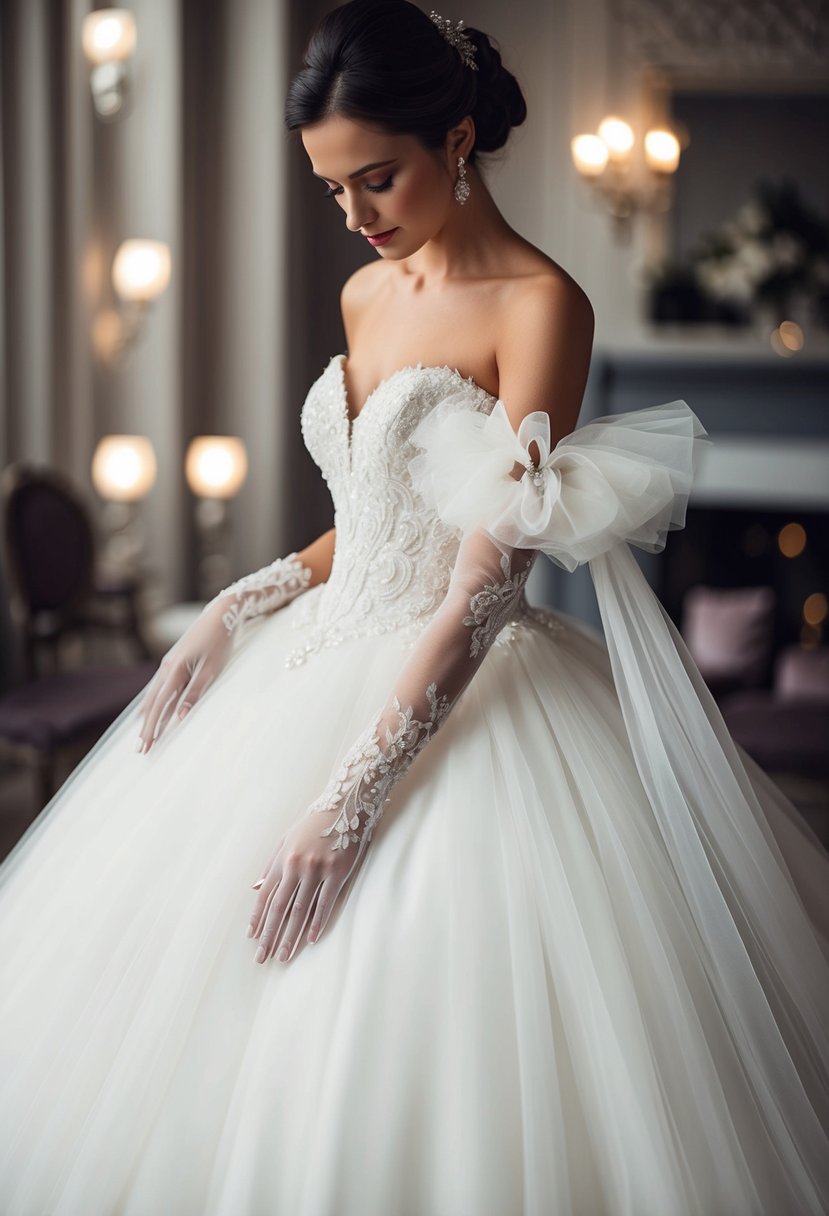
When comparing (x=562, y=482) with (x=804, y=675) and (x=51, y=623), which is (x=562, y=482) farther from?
(x=804, y=675)

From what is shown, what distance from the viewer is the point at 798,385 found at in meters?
5.02

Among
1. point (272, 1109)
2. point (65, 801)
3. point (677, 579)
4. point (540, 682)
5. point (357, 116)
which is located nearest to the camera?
point (272, 1109)

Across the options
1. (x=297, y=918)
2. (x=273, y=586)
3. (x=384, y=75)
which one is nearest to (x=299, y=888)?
(x=297, y=918)

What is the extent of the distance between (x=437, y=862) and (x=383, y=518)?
0.49 meters

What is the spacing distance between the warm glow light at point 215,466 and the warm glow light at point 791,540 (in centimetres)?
250

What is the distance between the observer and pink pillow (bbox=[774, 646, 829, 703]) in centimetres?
417

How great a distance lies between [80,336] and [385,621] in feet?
11.0

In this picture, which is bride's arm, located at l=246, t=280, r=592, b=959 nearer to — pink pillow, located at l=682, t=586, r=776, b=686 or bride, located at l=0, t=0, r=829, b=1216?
bride, located at l=0, t=0, r=829, b=1216

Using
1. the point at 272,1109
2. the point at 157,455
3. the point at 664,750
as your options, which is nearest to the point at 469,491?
the point at 664,750

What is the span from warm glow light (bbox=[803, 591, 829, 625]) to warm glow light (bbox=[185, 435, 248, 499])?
2624mm

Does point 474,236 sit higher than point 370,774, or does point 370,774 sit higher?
point 474,236

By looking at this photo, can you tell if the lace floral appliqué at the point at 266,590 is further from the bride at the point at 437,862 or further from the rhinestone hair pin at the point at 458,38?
the rhinestone hair pin at the point at 458,38

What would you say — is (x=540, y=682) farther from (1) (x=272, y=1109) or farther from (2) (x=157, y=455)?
(2) (x=157, y=455)

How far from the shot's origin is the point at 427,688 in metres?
1.29
